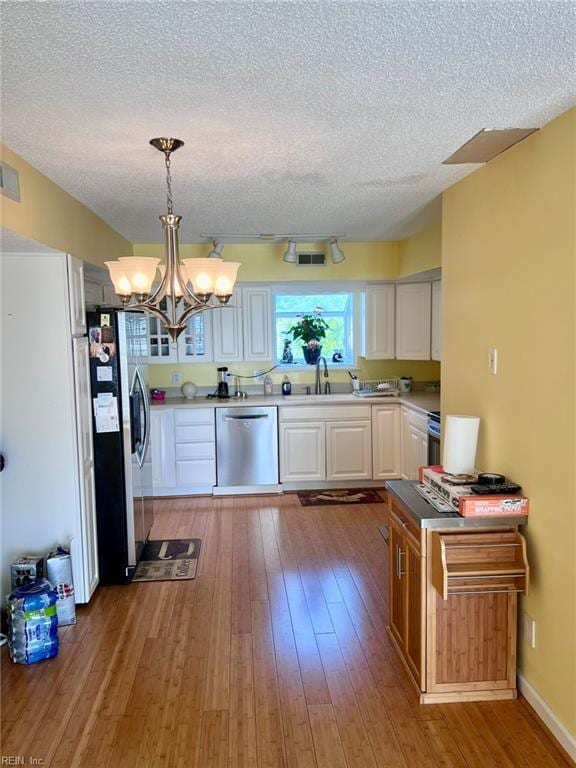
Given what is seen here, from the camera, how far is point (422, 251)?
16.2 ft

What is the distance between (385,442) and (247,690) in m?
3.38

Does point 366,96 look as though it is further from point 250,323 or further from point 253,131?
point 250,323

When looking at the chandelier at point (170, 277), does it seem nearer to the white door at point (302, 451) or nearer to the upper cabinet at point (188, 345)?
the white door at point (302, 451)

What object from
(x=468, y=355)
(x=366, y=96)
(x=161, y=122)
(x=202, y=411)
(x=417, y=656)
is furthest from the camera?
(x=202, y=411)

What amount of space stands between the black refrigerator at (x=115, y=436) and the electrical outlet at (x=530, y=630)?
2417 millimetres

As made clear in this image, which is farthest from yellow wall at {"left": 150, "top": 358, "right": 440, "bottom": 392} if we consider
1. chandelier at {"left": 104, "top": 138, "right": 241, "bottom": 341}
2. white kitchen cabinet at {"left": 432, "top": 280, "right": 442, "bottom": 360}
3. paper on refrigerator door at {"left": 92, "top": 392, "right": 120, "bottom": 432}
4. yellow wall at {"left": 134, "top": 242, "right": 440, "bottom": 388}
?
chandelier at {"left": 104, "top": 138, "right": 241, "bottom": 341}

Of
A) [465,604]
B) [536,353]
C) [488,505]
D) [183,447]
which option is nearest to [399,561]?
[465,604]

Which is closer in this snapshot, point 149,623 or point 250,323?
point 149,623

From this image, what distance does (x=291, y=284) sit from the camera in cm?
593

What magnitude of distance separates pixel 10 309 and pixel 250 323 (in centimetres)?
295

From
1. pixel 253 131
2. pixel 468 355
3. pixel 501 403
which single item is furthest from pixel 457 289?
pixel 253 131

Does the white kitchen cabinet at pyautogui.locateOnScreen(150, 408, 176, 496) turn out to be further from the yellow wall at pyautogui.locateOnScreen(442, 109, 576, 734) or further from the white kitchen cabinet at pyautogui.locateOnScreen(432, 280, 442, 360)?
the yellow wall at pyautogui.locateOnScreen(442, 109, 576, 734)

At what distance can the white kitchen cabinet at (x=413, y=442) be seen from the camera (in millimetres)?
4969

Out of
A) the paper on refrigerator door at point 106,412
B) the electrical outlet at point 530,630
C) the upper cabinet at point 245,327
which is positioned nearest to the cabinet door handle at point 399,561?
the electrical outlet at point 530,630
